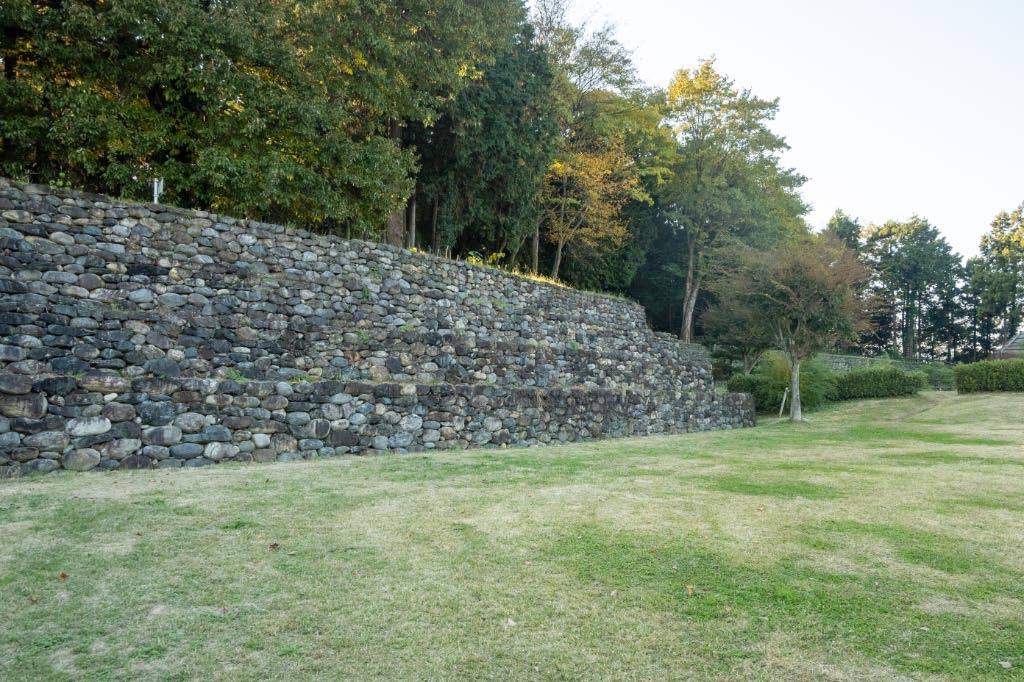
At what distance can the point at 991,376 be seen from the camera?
74.8 feet

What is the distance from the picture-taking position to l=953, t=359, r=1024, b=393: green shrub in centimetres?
2200

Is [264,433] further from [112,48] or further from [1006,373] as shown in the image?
[1006,373]

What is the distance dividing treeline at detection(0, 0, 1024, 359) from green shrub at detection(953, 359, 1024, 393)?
8182 millimetres

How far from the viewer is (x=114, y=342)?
9000 millimetres

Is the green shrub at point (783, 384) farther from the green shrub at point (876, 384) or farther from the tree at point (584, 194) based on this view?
the tree at point (584, 194)

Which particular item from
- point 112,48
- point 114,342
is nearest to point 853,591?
point 114,342

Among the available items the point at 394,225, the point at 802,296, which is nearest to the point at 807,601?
the point at 394,225

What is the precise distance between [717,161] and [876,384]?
37.7ft

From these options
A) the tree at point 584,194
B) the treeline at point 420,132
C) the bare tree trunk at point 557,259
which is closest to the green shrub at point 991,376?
the treeline at point 420,132

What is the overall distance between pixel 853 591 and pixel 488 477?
4.10 metres

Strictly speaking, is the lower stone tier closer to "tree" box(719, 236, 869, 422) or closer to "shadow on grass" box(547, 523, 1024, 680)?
"shadow on grass" box(547, 523, 1024, 680)

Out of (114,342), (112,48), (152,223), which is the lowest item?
(114,342)

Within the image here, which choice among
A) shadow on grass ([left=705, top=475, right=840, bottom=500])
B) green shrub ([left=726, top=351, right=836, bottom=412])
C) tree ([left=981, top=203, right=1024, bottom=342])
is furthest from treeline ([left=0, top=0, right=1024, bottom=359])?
tree ([left=981, top=203, right=1024, bottom=342])

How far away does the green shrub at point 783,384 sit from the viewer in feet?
74.6
